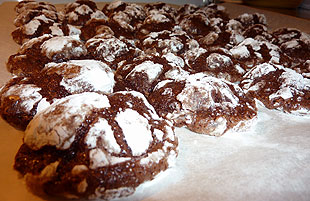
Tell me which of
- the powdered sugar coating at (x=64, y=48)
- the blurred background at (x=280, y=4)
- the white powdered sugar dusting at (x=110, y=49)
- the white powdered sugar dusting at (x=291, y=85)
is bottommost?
the blurred background at (x=280, y=4)

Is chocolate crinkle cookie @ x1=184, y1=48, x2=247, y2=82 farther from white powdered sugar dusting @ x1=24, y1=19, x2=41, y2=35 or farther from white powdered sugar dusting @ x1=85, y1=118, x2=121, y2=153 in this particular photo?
white powdered sugar dusting @ x1=24, y1=19, x2=41, y2=35

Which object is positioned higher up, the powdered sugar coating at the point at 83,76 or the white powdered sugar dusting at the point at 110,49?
the powdered sugar coating at the point at 83,76

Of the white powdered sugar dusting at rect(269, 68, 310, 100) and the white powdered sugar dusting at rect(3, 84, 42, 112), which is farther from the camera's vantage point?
the white powdered sugar dusting at rect(269, 68, 310, 100)

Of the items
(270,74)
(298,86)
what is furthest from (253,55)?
(298,86)

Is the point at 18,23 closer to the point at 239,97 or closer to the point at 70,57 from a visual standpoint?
the point at 70,57

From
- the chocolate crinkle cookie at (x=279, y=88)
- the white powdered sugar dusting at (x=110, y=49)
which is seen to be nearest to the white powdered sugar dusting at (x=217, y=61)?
the chocolate crinkle cookie at (x=279, y=88)

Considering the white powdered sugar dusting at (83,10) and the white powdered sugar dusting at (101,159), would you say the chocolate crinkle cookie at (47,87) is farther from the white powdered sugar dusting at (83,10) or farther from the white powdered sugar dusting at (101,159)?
the white powdered sugar dusting at (83,10)

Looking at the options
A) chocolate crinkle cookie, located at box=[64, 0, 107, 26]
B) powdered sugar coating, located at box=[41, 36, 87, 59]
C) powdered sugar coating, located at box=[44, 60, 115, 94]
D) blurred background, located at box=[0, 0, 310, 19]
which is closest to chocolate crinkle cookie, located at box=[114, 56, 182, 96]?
powdered sugar coating, located at box=[44, 60, 115, 94]
